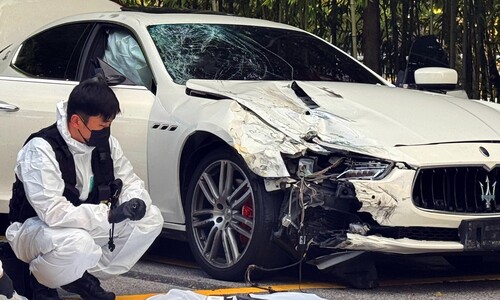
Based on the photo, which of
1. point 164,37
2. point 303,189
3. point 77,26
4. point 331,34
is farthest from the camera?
point 331,34

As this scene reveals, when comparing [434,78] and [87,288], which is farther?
[434,78]

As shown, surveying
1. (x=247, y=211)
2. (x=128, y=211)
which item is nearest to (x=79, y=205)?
(x=128, y=211)

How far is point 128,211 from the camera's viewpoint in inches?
205

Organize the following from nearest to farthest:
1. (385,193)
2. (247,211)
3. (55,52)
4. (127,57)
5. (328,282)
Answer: (385,193) → (247,211) → (328,282) → (127,57) → (55,52)

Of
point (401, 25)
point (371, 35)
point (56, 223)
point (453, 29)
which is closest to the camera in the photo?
point (56, 223)

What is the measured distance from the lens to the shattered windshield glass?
281 inches

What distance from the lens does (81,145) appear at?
5.35 meters

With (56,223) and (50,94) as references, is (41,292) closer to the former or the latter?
(56,223)

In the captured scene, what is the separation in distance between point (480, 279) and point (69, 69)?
3191mm

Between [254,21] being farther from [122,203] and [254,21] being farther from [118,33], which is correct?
[122,203]

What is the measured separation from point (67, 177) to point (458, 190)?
2.18 m

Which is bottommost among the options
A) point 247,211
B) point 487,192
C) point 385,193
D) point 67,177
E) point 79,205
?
point 247,211

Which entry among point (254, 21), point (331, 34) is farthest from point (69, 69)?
point (331, 34)

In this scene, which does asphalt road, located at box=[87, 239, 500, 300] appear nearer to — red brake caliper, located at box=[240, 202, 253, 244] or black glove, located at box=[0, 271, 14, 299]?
red brake caliper, located at box=[240, 202, 253, 244]
